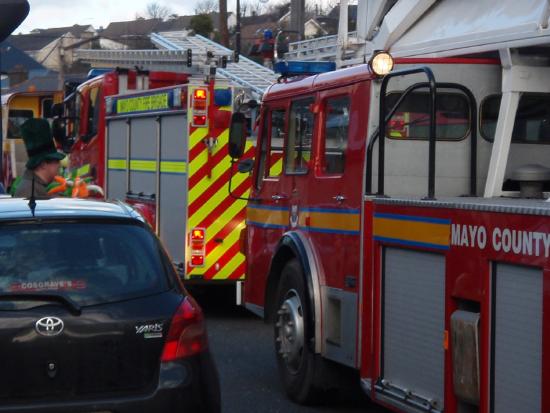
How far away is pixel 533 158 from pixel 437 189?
71cm

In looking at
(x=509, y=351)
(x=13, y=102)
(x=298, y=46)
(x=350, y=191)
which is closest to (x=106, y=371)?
(x=509, y=351)

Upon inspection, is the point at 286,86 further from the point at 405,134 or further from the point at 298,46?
the point at 298,46

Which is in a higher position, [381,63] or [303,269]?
[381,63]

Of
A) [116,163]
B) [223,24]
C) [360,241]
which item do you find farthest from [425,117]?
[223,24]

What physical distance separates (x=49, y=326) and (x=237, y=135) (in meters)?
4.51

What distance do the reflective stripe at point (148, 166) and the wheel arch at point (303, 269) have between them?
4.04m

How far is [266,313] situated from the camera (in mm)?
9562

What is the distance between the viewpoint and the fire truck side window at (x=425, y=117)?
783 cm

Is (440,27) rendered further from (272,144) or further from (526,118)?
(272,144)

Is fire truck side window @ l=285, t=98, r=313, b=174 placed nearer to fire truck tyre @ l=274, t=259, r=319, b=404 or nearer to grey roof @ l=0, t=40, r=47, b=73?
fire truck tyre @ l=274, t=259, r=319, b=404

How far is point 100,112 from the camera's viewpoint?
54.1 feet

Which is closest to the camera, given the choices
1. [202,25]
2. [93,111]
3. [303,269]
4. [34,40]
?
[303,269]

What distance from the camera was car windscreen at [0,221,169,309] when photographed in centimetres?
590

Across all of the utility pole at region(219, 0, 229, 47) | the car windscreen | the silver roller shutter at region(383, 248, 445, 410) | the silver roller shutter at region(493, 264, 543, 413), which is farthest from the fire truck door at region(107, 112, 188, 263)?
the utility pole at region(219, 0, 229, 47)
